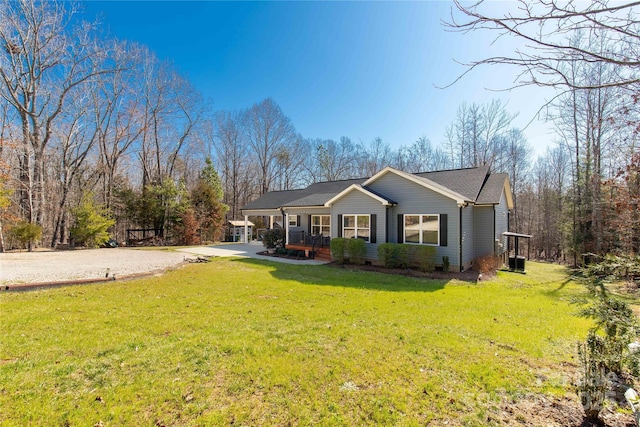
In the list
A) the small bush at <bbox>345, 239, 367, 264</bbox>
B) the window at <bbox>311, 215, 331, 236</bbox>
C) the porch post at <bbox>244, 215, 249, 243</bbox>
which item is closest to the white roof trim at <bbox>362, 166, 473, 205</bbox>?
the small bush at <bbox>345, 239, 367, 264</bbox>

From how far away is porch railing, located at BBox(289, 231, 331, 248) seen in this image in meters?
15.5

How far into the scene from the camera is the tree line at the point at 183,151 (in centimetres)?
1526

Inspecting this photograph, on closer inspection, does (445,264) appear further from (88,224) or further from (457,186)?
(88,224)

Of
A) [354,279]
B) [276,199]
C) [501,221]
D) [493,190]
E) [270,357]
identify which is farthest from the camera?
[276,199]

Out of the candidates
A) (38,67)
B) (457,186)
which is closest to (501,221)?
(457,186)

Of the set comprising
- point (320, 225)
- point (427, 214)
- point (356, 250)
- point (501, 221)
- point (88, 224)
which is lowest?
point (356, 250)

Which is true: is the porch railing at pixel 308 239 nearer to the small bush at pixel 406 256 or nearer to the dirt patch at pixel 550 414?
the small bush at pixel 406 256

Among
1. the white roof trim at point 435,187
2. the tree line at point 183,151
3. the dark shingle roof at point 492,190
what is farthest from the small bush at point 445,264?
the tree line at point 183,151

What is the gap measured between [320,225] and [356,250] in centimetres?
466

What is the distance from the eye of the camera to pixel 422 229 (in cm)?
1198

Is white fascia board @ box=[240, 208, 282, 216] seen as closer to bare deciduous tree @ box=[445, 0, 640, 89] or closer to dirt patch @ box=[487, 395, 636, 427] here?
dirt patch @ box=[487, 395, 636, 427]

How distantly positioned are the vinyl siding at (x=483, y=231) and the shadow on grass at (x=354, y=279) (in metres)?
4.65

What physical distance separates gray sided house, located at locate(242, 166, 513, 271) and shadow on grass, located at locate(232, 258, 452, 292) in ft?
7.53

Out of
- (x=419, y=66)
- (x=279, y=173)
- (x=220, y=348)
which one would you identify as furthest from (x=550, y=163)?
(x=220, y=348)
